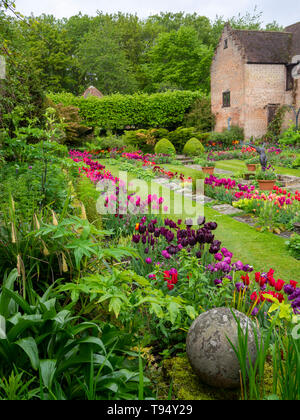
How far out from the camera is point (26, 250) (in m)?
2.48

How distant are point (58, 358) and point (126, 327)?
2.04 ft

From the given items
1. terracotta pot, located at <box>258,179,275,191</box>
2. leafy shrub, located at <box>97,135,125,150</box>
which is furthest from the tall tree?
terracotta pot, located at <box>258,179,275,191</box>

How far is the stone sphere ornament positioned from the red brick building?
2174 centimetres

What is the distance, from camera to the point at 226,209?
7.36 m

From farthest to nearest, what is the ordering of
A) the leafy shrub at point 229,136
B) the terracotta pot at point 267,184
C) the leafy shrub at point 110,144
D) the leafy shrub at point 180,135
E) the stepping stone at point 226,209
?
the leafy shrub at point 229,136 < the leafy shrub at point 180,135 < the leafy shrub at point 110,144 < the terracotta pot at point 267,184 < the stepping stone at point 226,209

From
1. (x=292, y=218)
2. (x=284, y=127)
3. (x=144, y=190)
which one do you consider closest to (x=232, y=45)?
(x=284, y=127)

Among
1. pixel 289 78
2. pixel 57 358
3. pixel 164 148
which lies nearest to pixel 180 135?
pixel 164 148

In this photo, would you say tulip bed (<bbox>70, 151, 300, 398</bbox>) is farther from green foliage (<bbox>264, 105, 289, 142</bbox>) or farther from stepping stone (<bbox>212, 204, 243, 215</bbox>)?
green foliage (<bbox>264, 105, 289, 142</bbox>)

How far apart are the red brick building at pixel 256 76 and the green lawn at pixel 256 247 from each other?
17576 millimetres

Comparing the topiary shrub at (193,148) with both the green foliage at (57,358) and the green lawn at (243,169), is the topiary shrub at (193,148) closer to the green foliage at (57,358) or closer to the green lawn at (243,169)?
the green lawn at (243,169)

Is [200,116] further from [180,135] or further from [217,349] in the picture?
[217,349]

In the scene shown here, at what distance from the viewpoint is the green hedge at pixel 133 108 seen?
69.6 ft

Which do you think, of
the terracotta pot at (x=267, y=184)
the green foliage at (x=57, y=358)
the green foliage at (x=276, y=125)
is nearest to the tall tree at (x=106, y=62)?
the green foliage at (x=276, y=125)
